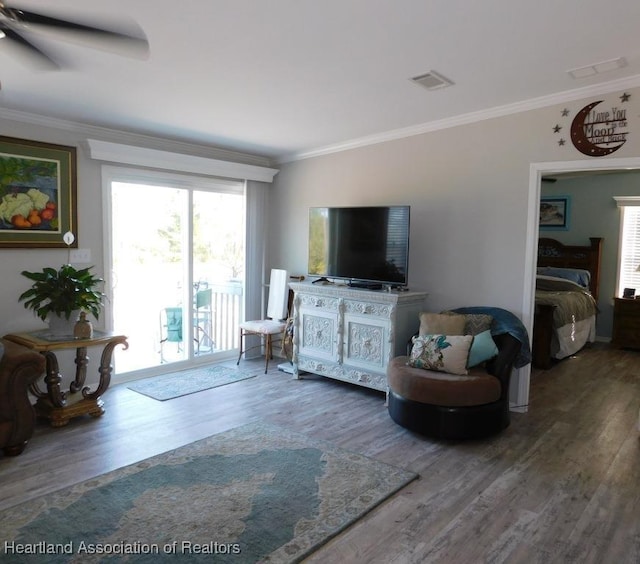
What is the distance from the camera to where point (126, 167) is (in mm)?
4559

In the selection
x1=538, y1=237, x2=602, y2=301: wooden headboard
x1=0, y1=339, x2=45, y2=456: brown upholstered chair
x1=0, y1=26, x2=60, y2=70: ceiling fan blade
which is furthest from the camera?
x1=538, y1=237, x2=602, y2=301: wooden headboard

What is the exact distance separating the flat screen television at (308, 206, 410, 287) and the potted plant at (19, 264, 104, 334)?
216 centimetres

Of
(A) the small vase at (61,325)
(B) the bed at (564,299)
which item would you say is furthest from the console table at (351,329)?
(A) the small vase at (61,325)

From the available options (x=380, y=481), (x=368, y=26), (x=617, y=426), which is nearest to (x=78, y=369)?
(x=380, y=481)

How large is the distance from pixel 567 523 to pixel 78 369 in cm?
360

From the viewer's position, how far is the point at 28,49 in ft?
7.31

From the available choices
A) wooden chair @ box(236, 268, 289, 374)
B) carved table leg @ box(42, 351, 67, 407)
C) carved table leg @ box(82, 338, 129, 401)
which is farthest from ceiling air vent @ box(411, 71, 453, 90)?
carved table leg @ box(42, 351, 67, 407)

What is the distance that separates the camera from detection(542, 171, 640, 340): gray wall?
6828 millimetres

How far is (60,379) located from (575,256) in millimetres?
7009

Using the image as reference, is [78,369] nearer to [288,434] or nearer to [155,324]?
[155,324]

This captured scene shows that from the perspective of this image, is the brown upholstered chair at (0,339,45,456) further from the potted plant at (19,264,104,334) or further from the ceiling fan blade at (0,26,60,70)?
the ceiling fan blade at (0,26,60,70)

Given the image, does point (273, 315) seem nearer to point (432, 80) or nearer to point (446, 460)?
point (446, 460)

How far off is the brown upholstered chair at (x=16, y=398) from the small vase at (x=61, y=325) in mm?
544

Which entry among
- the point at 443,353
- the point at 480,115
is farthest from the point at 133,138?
the point at 443,353
